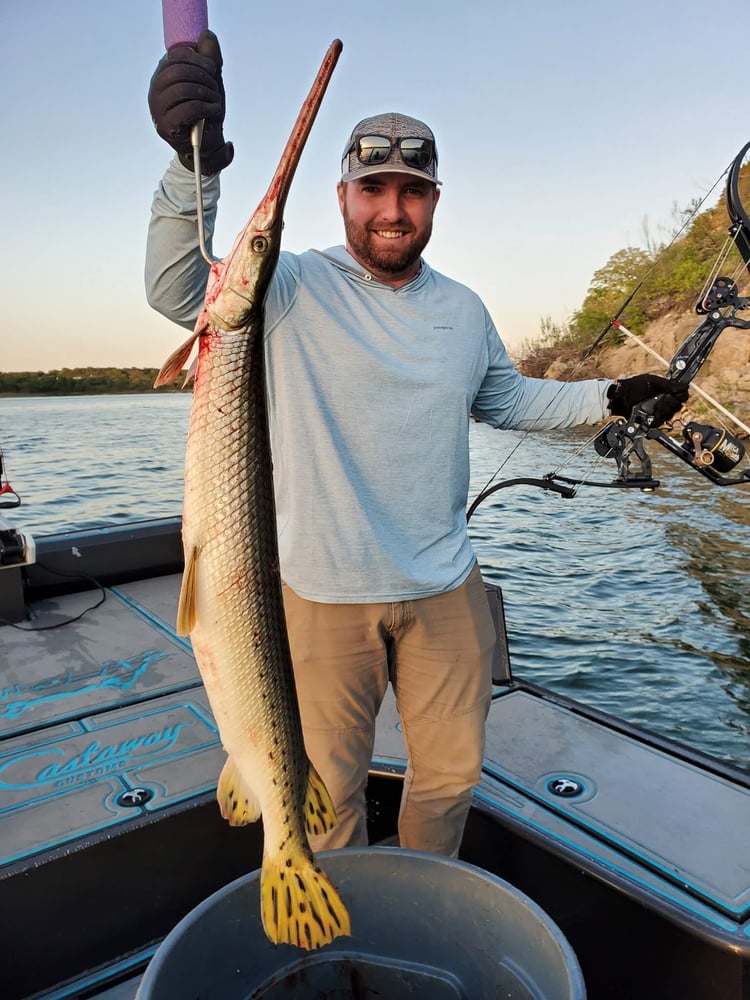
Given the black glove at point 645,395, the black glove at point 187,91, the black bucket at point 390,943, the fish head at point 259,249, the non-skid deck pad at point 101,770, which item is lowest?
the non-skid deck pad at point 101,770

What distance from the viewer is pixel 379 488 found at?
2.64 meters

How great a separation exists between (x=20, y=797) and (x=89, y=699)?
1033mm

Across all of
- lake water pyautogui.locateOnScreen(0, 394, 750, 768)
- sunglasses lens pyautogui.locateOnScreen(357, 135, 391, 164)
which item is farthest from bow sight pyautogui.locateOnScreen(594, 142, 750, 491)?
sunglasses lens pyautogui.locateOnScreen(357, 135, 391, 164)

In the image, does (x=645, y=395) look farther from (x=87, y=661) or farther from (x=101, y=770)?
(x=87, y=661)

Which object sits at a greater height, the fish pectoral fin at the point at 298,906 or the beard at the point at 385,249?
the beard at the point at 385,249

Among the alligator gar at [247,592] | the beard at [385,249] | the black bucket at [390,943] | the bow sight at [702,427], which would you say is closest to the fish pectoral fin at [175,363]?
the alligator gar at [247,592]

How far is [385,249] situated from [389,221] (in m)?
0.10

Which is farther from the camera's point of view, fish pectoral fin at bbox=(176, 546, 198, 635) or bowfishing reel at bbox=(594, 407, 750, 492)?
bowfishing reel at bbox=(594, 407, 750, 492)

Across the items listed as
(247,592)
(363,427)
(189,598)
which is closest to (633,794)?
(363,427)

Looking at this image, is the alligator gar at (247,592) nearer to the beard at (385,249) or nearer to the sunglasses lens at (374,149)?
the beard at (385,249)

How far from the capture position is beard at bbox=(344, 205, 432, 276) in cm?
264

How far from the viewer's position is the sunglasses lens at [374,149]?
259 centimetres

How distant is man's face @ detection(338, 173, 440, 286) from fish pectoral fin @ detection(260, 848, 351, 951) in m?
1.85

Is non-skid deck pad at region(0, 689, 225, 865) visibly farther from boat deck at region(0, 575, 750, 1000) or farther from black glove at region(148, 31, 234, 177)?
black glove at region(148, 31, 234, 177)
